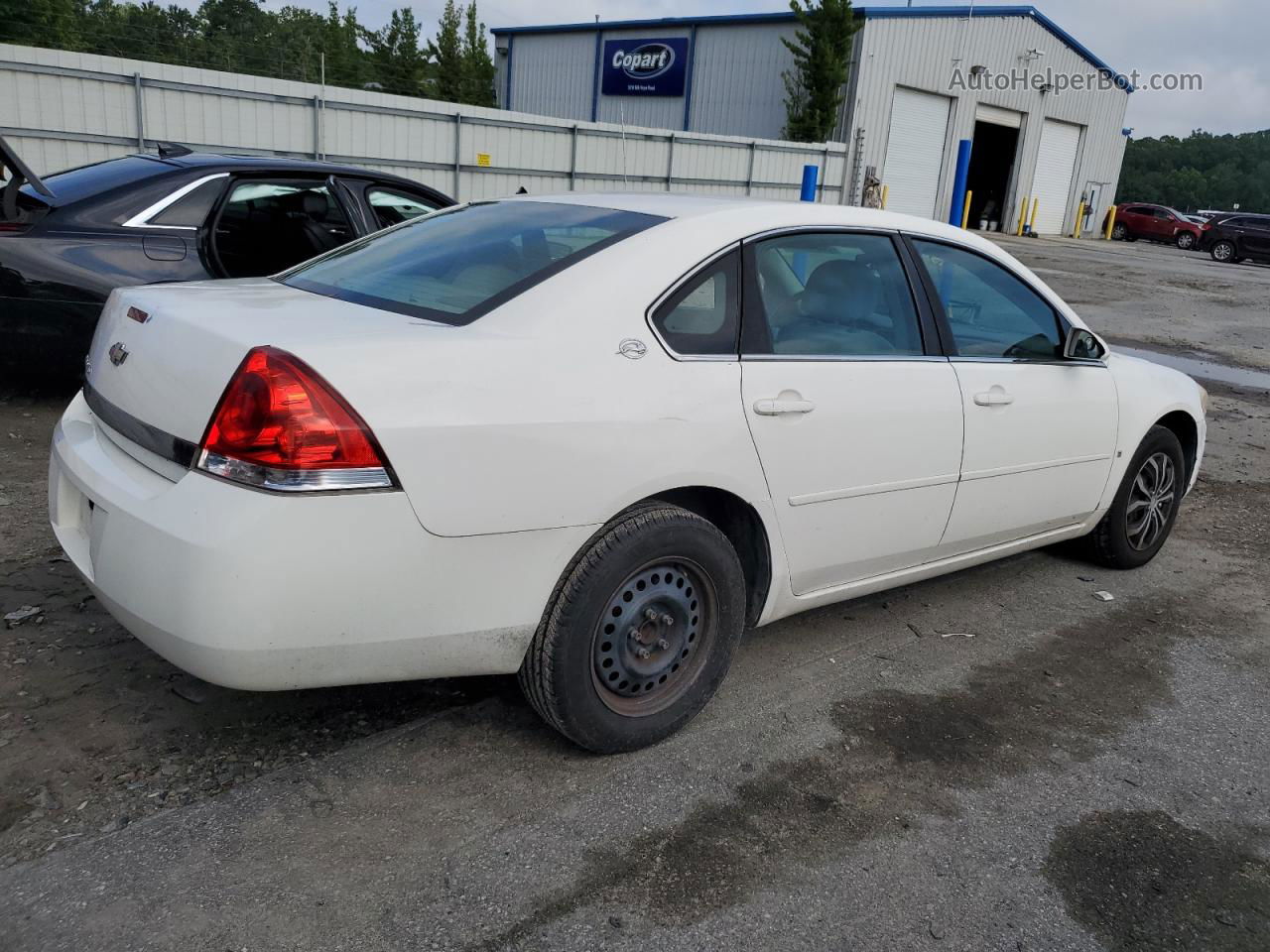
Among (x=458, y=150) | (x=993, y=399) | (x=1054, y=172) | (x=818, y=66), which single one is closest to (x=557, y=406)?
(x=993, y=399)

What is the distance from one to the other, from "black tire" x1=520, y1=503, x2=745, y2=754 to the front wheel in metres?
36.1

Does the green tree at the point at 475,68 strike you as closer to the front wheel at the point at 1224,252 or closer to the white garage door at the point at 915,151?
the white garage door at the point at 915,151

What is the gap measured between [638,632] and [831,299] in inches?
52.2

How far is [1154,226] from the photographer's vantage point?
A: 136 ft

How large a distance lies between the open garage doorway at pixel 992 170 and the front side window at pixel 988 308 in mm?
36005

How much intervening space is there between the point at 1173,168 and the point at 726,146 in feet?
246

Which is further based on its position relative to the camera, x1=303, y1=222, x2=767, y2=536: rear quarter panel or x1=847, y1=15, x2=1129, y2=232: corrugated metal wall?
x1=847, y1=15, x2=1129, y2=232: corrugated metal wall

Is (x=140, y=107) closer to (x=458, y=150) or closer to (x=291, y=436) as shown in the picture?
(x=458, y=150)

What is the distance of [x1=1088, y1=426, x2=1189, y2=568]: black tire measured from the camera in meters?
4.78

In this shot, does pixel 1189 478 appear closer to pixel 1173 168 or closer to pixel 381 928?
pixel 381 928

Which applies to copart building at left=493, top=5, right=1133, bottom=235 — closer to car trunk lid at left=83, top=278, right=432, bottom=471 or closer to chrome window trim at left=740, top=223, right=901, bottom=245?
chrome window trim at left=740, top=223, right=901, bottom=245

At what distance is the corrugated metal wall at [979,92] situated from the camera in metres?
30.3

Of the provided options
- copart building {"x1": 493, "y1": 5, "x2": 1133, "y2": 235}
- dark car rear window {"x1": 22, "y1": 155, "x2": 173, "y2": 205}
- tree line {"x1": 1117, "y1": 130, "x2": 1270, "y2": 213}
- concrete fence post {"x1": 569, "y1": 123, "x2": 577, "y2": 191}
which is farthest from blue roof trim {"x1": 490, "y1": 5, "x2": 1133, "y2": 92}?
tree line {"x1": 1117, "y1": 130, "x2": 1270, "y2": 213}

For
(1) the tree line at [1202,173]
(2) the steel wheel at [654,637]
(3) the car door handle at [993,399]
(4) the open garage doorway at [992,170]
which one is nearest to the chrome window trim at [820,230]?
(3) the car door handle at [993,399]
